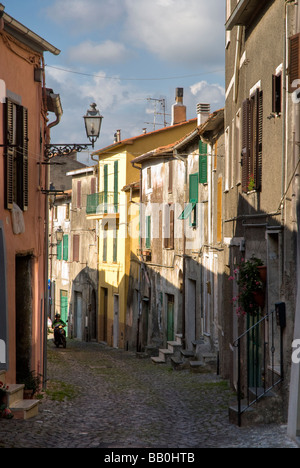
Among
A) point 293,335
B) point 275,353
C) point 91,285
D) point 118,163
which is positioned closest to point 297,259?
point 293,335

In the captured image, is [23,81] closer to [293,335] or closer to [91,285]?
[293,335]

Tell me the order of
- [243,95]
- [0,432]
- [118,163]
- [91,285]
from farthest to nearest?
[91,285] < [118,163] < [243,95] < [0,432]

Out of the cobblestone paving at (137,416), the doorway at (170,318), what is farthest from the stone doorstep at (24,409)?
the doorway at (170,318)

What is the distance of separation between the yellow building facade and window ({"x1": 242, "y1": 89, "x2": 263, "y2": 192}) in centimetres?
1818

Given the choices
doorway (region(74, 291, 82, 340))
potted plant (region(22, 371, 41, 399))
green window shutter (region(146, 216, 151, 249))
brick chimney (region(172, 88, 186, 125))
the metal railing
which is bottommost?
doorway (region(74, 291, 82, 340))

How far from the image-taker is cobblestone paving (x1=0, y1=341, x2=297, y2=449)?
32.6 ft

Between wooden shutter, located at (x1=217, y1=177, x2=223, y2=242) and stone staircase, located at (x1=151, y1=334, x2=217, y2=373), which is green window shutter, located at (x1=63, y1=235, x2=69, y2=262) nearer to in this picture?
stone staircase, located at (x1=151, y1=334, x2=217, y2=373)

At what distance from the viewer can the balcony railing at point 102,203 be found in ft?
119

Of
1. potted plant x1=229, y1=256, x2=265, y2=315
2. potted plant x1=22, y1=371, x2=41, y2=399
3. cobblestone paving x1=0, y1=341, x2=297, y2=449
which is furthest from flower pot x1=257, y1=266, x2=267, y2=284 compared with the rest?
potted plant x1=22, y1=371, x2=41, y2=399

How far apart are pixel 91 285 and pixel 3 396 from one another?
29559mm

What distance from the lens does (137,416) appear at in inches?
499

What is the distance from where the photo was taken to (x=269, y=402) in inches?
408

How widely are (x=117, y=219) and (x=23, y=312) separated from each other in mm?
21637

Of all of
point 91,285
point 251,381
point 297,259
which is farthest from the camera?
point 91,285
